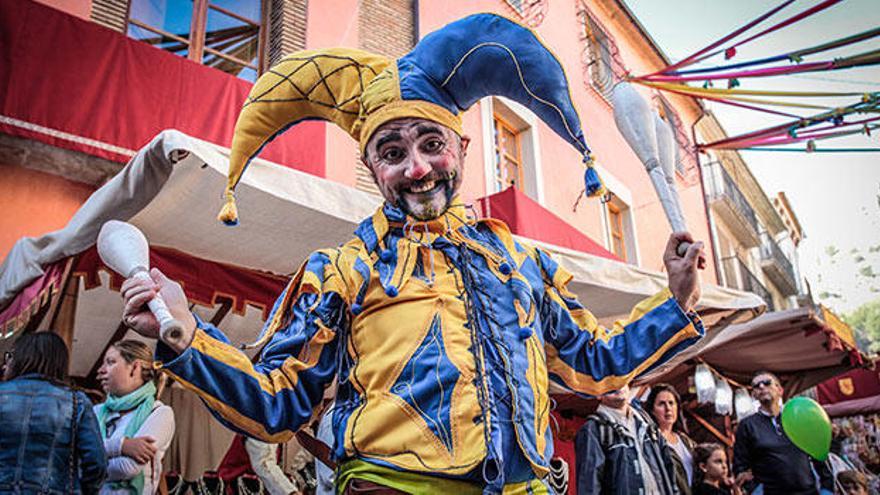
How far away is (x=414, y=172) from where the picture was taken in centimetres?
194

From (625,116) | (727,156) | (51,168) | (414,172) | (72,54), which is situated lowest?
(414,172)

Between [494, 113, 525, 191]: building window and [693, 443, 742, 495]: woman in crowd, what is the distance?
4935 millimetres

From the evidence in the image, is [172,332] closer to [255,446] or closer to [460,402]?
[460,402]

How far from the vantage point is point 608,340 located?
83.5 inches

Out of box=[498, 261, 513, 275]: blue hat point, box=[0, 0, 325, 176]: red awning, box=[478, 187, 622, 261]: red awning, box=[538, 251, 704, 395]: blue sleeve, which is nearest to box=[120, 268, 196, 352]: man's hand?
box=[498, 261, 513, 275]: blue hat point

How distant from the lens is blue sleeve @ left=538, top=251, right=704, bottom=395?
2.03m

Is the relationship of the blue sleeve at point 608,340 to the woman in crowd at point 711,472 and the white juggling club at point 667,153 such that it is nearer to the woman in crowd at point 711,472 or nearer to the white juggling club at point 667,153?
the white juggling club at point 667,153

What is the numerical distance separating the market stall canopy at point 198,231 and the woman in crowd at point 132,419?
532 millimetres

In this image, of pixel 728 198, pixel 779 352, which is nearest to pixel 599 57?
pixel 728 198

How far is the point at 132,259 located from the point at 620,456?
3.62m

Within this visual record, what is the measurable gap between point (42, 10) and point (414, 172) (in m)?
4.80

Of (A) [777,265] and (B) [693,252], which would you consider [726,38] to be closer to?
(B) [693,252]

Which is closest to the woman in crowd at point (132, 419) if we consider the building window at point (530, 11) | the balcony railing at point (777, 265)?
the building window at point (530, 11)

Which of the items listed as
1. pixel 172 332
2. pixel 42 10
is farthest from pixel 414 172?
pixel 42 10
